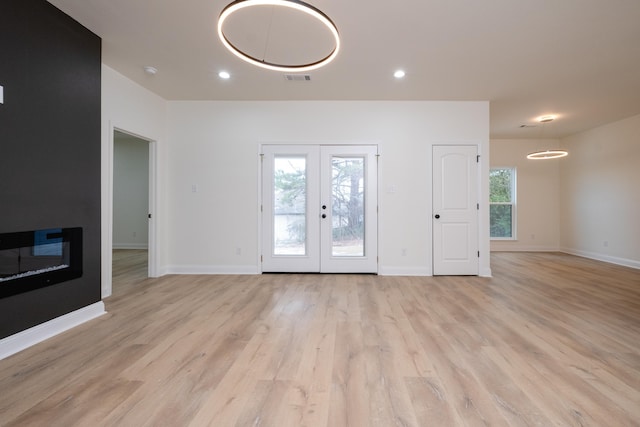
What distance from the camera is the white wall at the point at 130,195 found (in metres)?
7.46

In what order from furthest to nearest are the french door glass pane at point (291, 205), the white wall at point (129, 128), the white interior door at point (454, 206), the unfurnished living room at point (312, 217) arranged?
the french door glass pane at point (291, 205), the white interior door at point (454, 206), the white wall at point (129, 128), the unfurnished living room at point (312, 217)

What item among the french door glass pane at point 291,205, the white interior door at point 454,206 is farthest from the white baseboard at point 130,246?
the white interior door at point 454,206

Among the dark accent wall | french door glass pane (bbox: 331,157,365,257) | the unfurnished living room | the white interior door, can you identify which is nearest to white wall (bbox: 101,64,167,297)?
the unfurnished living room

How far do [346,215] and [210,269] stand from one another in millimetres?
2446

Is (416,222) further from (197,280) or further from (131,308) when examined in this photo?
(131,308)

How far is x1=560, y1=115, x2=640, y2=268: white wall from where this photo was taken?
535 centimetres

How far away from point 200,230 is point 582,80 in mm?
6066

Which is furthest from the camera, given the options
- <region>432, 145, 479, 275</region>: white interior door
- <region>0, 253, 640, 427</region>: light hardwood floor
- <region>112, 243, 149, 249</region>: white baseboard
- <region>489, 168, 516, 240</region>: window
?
<region>112, 243, 149, 249</region>: white baseboard

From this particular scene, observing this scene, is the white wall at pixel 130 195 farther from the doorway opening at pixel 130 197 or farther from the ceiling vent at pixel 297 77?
the ceiling vent at pixel 297 77

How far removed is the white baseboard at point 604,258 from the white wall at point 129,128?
856 cm

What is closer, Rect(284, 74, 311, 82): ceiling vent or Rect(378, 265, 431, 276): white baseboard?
Rect(284, 74, 311, 82): ceiling vent

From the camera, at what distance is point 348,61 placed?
329cm

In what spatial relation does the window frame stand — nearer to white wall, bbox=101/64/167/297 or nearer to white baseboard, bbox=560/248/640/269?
white baseboard, bbox=560/248/640/269

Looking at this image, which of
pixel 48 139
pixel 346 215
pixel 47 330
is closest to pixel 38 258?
pixel 47 330
